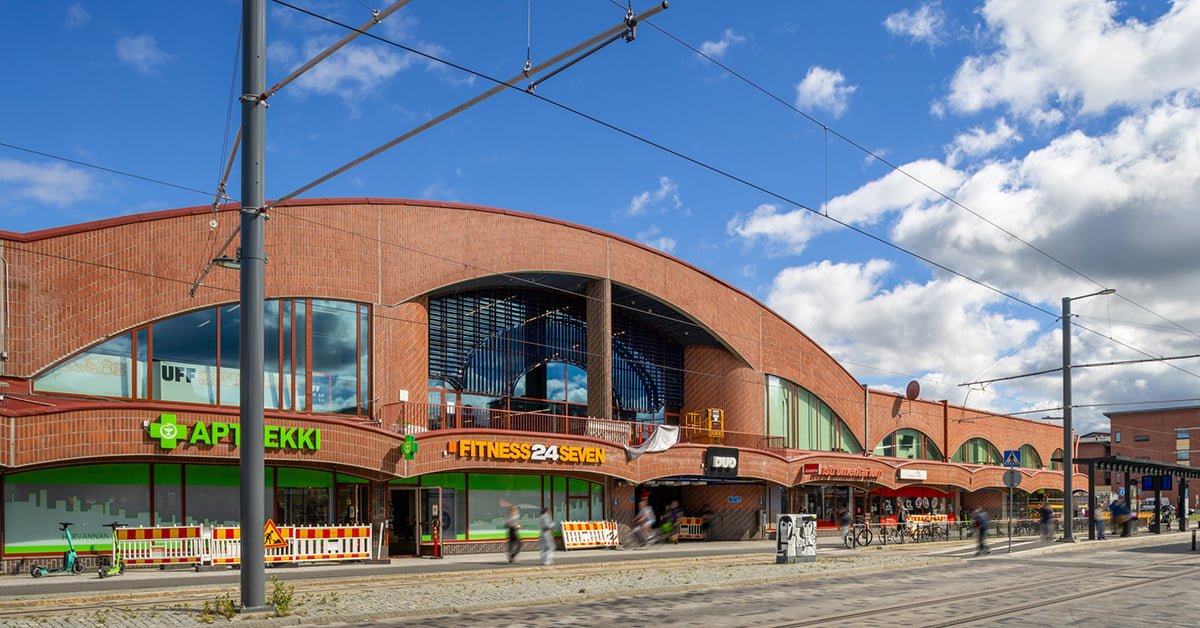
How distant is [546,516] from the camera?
28766 mm

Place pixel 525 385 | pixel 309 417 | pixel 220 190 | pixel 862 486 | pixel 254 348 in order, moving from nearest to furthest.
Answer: pixel 254 348
pixel 220 190
pixel 309 417
pixel 525 385
pixel 862 486

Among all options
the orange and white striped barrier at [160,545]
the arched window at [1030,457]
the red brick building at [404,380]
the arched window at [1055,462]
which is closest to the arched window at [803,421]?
the red brick building at [404,380]

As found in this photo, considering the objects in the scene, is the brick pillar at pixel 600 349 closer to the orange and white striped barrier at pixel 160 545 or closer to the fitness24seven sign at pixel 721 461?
the fitness24seven sign at pixel 721 461

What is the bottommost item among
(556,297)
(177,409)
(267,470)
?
(267,470)

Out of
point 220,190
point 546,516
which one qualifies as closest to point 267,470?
point 546,516

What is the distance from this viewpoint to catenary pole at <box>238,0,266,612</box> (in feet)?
51.1

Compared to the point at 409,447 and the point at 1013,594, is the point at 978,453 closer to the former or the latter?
the point at 409,447

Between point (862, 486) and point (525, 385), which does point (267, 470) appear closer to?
point (525, 385)

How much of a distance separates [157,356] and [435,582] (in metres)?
11.8

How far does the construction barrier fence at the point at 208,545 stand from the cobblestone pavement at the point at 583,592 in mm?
700

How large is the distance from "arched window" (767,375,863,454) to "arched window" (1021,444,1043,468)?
71.1 feet

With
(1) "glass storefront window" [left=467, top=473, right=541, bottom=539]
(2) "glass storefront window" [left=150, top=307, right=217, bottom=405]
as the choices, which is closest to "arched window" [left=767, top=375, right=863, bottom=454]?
(1) "glass storefront window" [left=467, top=473, right=541, bottom=539]

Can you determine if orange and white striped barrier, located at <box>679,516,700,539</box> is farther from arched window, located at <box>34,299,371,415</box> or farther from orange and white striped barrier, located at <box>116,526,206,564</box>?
orange and white striped barrier, located at <box>116,526,206,564</box>

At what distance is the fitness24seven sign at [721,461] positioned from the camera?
40906 millimetres
